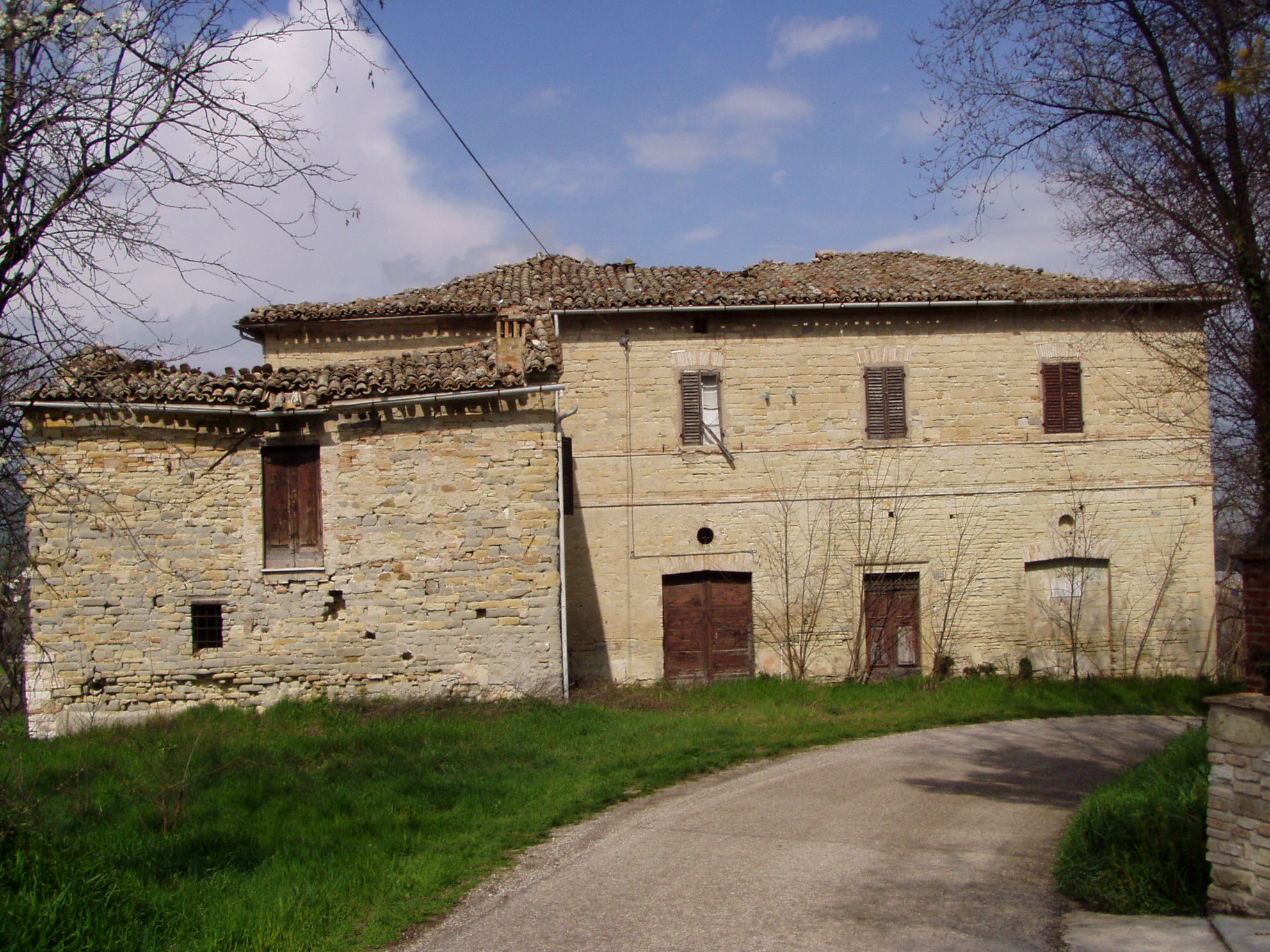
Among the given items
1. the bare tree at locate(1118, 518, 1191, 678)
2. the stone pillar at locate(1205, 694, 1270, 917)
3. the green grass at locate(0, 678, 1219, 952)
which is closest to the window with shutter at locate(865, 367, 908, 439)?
the green grass at locate(0, 678, 1219, 952)

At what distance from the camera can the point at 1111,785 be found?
849 centimetres

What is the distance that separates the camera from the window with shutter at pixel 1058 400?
1808 cm

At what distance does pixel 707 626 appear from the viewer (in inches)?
681

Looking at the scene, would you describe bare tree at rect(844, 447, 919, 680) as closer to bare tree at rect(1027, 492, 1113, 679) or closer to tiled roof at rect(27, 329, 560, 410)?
bare tree at rect(1027, 492, 1113, 679)

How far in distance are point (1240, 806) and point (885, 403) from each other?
12.9 metres

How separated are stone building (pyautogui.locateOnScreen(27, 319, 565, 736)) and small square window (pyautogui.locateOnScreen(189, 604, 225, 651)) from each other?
1.0 inches

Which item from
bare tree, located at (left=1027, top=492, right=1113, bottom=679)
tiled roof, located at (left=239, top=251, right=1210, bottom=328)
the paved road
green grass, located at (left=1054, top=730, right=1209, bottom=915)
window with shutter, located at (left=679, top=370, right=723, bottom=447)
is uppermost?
tiled roof, located at (left=239, top=251, right=1210, bottom=328)

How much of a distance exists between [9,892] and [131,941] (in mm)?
671

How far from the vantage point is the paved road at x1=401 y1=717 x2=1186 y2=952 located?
565 centimetres

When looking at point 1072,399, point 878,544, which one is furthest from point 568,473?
point 1072,399

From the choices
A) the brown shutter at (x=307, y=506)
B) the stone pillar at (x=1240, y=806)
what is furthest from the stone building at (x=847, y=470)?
the stone pillar at (x=1240, y=806)

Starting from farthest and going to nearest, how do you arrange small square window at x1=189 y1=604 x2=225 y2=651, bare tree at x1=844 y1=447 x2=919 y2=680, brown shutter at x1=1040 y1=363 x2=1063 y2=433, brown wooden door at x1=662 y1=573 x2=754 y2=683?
brown shutter at x1=1040 y1=363 x2=1063 y2=433 → bare tree at x1=844 y1=447 x2=919 y2=680 → brown wooden door at x1=662 y1=573 x2=754 y2=683 → small square window at x1=189 y1=604 x2=225 y2=651

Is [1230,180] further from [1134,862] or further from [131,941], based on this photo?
[131,941]

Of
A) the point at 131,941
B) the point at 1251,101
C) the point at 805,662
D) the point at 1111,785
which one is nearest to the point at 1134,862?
the point at 1111,785
